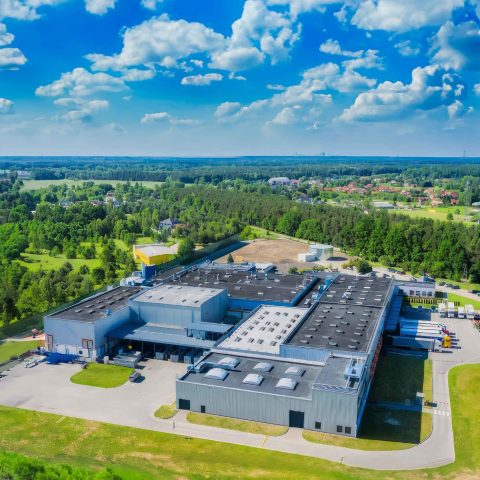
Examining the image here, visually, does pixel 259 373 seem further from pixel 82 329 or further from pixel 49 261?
pixel 49 261

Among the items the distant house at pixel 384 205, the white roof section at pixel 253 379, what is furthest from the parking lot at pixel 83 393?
the distant house at pixel 384 205

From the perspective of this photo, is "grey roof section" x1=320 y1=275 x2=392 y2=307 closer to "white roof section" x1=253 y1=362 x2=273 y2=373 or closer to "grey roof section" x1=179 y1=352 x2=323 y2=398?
"grey roof section" x1=179 y1=352 x2=323 y2=398

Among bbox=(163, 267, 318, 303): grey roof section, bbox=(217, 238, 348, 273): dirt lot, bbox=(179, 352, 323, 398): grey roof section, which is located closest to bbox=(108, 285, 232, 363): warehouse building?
bbox=(163, 267, 318, 303): grey roof section

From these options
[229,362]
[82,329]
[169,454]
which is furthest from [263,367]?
[82,329]

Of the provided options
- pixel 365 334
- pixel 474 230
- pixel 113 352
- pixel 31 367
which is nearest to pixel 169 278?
pixel 113 352

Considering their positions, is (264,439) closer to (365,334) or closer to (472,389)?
(365,334)
